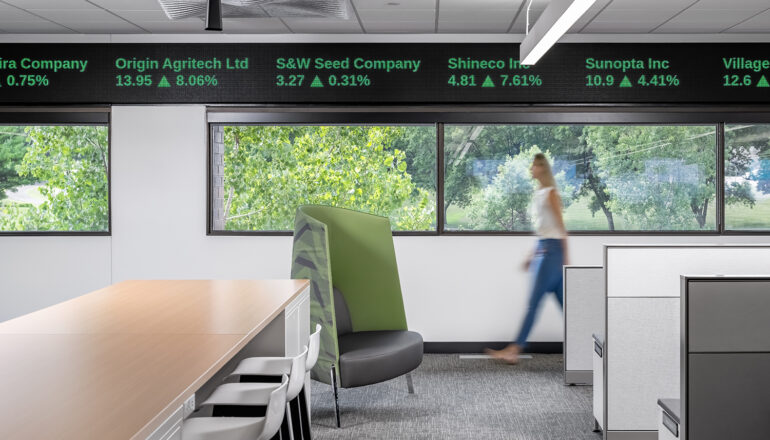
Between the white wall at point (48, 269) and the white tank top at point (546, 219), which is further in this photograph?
the white wall at point (48, 269)

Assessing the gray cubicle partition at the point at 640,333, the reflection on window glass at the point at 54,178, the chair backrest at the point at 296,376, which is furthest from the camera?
the reflection on window glass at the point at 54,178

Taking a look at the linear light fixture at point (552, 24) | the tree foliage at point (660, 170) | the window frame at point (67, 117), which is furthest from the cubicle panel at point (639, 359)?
the window frame at point (67, 117)

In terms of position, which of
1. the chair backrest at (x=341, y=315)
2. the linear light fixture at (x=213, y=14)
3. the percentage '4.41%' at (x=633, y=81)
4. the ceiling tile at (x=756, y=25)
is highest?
the ceiling tile at (x=756, y=25)

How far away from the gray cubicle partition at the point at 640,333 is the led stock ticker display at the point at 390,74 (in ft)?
8.28

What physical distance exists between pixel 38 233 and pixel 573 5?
4726 millimetres

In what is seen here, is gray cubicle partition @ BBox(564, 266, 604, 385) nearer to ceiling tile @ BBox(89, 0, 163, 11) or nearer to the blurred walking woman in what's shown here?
the blurred walking woman

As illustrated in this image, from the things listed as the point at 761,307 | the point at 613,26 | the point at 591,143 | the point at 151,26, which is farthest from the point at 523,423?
the point at 151,26

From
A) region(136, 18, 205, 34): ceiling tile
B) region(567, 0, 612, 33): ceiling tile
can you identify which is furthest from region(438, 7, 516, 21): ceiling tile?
Result: region(136, 18, 205, 34): ceiling tile

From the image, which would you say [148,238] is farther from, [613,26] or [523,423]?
[613,26]

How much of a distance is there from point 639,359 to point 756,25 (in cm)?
326

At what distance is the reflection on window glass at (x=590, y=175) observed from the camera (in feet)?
18.4

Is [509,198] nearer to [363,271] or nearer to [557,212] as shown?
[557,212]

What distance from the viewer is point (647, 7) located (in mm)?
4781

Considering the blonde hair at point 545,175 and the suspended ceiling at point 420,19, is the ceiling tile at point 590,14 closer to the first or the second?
the suspended ceiling at point 420,19
